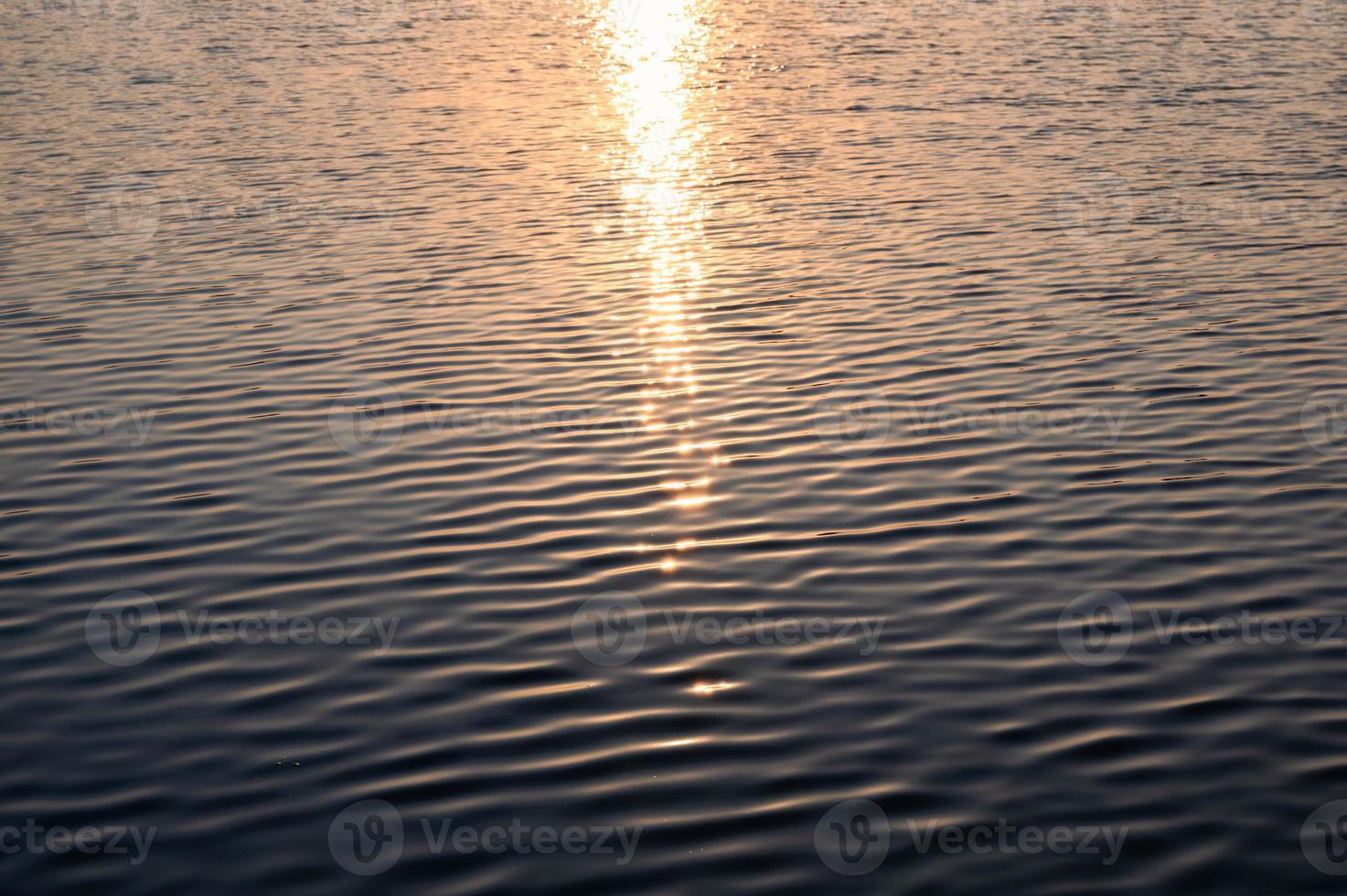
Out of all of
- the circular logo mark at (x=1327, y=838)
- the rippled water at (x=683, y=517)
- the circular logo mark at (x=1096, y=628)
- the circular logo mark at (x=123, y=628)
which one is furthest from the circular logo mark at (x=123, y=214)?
the circular logo mark at (x=1327, y=838)

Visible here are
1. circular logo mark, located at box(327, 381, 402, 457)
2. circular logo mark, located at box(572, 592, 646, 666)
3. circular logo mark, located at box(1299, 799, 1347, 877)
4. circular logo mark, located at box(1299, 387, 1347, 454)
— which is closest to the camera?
circular logo mark, located at box(1299, 799, 1347, 877)

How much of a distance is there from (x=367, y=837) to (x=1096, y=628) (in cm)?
528

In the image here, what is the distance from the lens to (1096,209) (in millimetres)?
22906

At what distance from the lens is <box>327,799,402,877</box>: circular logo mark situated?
7500 millimetres

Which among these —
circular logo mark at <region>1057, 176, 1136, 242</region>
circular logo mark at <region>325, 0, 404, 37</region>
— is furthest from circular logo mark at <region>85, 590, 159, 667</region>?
circular logo mark at <region>325, 0, 404, 37</region>

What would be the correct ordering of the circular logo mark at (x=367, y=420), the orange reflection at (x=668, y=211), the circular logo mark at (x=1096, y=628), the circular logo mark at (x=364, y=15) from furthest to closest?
the circular logo mark at (x=364, y=15)
the circular logo mark at (x=367, y=420)
the orange reflection at (x=668, y=211)
the circular logo mark at (x=1096, y=628)

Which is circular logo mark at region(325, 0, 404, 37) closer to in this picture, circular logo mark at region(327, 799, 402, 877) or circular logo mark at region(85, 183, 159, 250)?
circular logo mark at region(85, 183, 159, 250)

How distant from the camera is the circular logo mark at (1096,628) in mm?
9484

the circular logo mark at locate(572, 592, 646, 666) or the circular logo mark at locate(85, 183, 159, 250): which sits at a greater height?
the circular logo mark at locate(572, 592, 646, 666)

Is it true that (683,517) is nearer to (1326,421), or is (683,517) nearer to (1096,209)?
(1326,421)

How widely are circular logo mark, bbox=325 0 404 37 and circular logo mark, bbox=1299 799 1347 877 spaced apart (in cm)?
4695

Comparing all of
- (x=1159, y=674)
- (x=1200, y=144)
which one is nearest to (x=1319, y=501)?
(x=1159, y=674)

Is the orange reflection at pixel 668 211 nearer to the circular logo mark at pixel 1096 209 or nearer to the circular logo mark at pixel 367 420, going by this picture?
the circular logo mark at pixel 367 420

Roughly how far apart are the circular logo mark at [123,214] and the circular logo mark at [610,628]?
1512 cm
